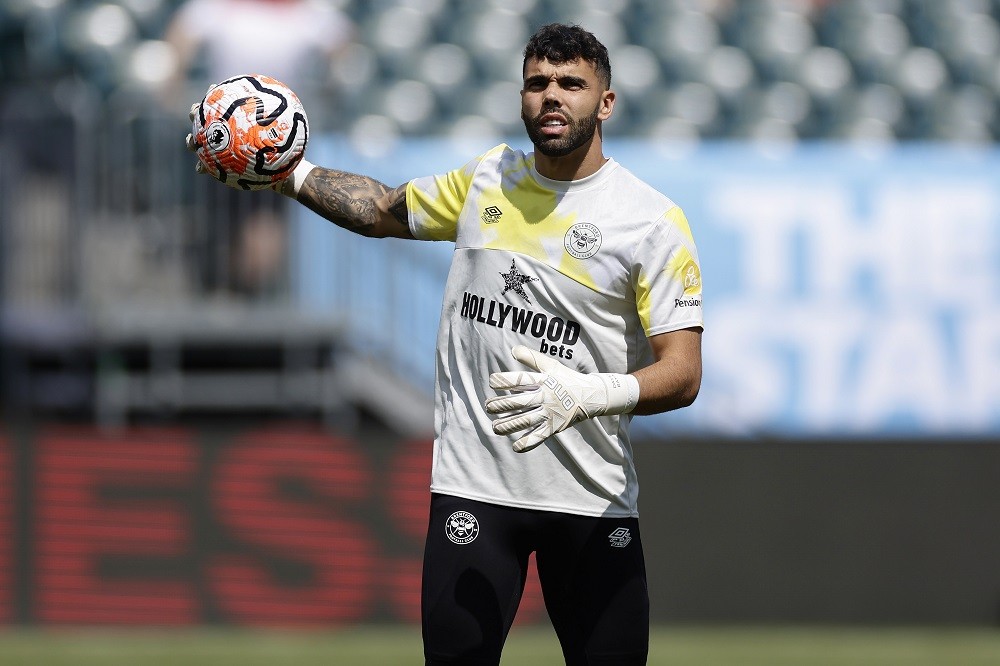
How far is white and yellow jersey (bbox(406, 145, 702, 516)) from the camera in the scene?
191 inches

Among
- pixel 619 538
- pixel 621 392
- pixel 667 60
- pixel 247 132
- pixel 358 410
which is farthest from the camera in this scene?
pixel 667 60

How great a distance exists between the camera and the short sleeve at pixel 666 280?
477 centimetres

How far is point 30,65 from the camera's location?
39.2ft

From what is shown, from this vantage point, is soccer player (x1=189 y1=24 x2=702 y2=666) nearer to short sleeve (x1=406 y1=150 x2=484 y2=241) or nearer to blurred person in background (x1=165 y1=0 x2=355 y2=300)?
short sleeve (x1=406 y1=150 x2=484 y2=241)

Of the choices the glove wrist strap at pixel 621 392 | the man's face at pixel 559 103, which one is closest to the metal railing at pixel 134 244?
the man's face at pixel 559 103

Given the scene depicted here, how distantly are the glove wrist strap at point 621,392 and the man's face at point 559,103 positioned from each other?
732 millimetres

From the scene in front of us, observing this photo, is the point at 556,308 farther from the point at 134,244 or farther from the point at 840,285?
the point at 840,285

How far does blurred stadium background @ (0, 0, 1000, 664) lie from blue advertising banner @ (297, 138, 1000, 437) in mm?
23

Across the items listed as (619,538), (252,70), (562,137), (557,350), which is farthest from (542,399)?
A: (252,70)

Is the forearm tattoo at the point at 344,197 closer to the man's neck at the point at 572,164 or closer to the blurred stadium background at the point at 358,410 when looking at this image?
the man's neck at the point at 572,164

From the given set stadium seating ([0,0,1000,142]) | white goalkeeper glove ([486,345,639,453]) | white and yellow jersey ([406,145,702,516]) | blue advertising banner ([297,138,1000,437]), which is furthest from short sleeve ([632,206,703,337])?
stadium seating ([0,0,1000,142])

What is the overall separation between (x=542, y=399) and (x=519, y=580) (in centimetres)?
80

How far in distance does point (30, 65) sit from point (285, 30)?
2400 millimetres

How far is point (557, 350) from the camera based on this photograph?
4.89 m
